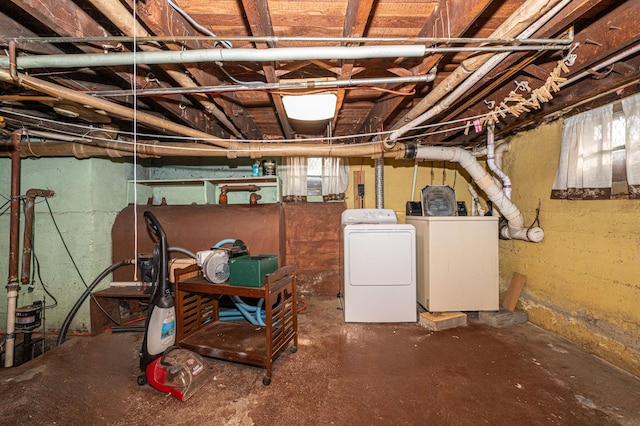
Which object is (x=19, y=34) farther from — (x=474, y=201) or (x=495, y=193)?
(x=474, y=201)

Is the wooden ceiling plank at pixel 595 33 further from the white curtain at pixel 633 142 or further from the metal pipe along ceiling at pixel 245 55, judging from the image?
the white curtain at pixel 633 142

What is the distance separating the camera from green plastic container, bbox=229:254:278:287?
1905 millimetres

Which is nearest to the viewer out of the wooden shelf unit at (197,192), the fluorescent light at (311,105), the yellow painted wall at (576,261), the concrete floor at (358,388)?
the concrete floor at (358,388)

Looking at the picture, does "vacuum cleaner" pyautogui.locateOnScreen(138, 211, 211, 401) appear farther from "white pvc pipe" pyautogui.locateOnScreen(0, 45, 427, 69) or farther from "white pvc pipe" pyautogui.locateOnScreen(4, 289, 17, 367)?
"white pvc pipe" pyautogui.locateOnScreen(4, 289, 17, 367)

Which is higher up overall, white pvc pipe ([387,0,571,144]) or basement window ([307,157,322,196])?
white pvc pipe ([387,0,571,144])

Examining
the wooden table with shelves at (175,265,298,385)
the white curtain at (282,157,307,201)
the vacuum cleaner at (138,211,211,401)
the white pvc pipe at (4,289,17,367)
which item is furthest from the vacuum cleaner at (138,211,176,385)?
the white curtain at (282,157,307,201)

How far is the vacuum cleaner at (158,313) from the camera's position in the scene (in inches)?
77.0

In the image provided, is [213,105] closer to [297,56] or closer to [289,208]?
[297,56]

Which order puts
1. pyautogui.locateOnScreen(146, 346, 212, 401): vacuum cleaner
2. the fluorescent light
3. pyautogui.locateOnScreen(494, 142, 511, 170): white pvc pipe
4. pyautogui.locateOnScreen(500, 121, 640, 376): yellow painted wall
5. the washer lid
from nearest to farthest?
pyautogui.locateOnScreen(146, 346, 212, 401): vacuum cleaner → the fluorescent light → pyautogui.locateOnScreen(500, 121, 640, 376): yellow painted wall → pyautogui.locateOnScreen(494, 142, 511, 170): white pvc pipe → the washer lid

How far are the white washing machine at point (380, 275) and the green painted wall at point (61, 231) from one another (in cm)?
302

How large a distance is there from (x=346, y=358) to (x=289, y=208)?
219 centimetres

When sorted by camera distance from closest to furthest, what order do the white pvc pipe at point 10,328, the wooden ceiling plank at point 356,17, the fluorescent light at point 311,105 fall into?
the wooden ceiling plank at point 356,17 < the fluorescent light at point 311,105 < the white pvc pipe at point 10,328

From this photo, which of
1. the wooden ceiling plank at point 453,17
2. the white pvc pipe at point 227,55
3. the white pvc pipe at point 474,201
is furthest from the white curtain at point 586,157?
the white pvc pipe at point 227,55

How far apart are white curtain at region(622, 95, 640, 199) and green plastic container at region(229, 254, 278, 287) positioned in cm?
286
